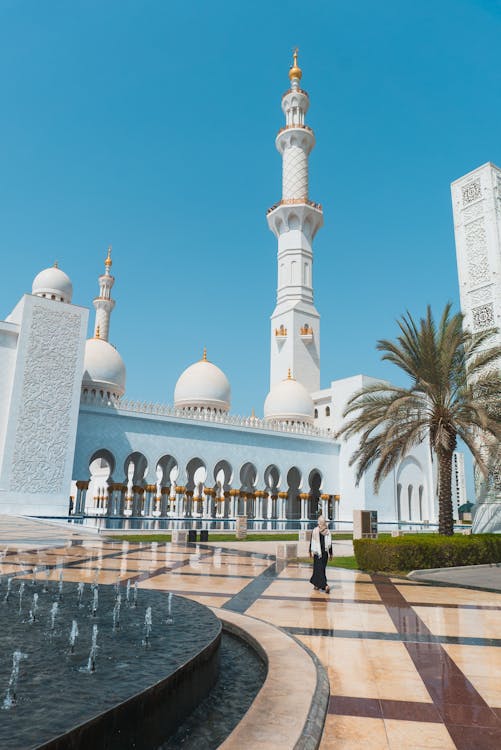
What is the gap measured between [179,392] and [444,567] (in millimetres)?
20365

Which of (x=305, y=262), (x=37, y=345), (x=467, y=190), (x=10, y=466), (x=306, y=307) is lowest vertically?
(x=10, y=466)

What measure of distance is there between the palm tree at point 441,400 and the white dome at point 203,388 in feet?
52.7

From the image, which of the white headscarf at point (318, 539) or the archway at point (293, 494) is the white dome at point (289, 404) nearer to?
the archway at point (293, 494)

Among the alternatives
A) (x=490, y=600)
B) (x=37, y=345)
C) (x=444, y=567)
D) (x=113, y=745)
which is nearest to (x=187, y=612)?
(x=113, y=745)

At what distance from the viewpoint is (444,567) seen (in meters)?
9.17

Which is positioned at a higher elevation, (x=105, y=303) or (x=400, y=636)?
(x=105, y=303)

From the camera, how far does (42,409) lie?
19.2 meters

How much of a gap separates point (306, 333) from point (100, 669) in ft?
94.7

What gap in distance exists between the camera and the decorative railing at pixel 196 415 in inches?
867

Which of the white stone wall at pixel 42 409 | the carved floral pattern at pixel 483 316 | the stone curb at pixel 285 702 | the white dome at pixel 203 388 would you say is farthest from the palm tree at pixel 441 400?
the white dome at pixel 203 388

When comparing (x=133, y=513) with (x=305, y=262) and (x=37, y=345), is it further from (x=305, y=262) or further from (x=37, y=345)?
(x=305, y=262)

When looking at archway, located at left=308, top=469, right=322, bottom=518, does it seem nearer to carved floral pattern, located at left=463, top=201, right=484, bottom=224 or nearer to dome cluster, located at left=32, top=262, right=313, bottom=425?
dome cluster, located at left=32, top=262, right=313, bottom=425

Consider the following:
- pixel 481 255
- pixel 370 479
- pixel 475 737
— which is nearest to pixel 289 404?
pixel 370 479

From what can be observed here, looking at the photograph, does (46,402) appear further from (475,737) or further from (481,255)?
(475,737)
